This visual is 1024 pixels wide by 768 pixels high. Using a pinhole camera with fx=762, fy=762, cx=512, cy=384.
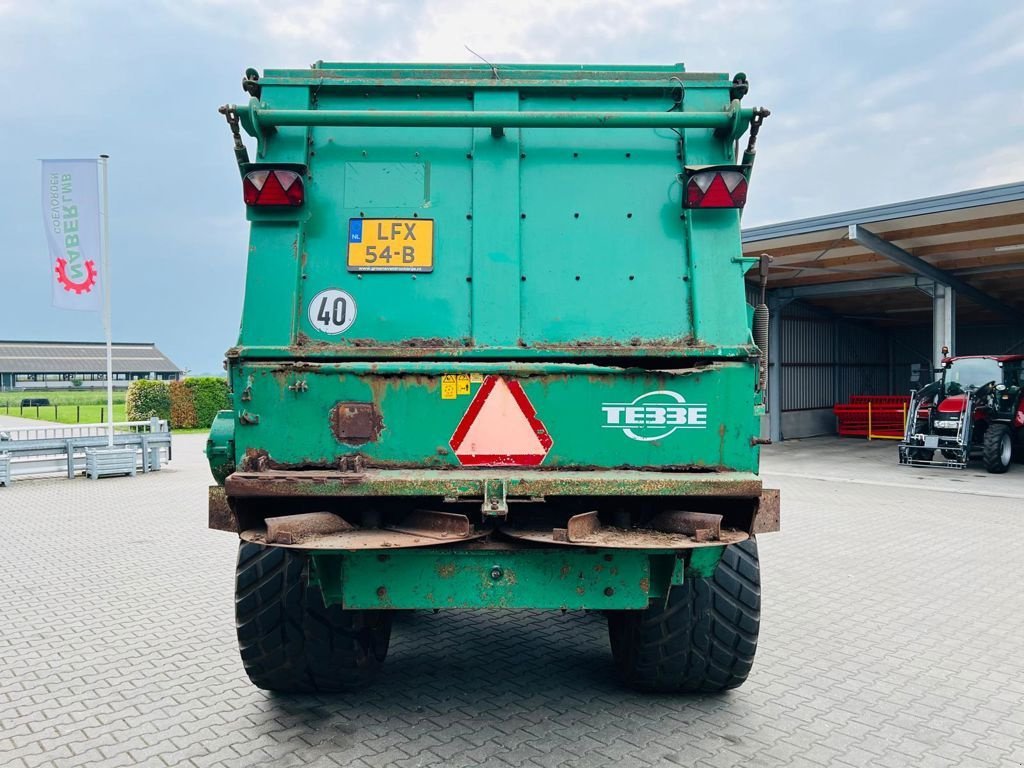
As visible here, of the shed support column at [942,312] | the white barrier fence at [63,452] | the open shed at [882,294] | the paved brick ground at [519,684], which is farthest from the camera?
the shed support column at [942,312]

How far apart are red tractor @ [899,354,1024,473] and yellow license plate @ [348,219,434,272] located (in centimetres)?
1523

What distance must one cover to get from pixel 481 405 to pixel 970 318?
29.0 metres

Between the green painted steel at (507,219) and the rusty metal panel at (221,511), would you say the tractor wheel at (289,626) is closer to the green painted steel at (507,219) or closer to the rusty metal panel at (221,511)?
the rusty metal panel at (221,511)

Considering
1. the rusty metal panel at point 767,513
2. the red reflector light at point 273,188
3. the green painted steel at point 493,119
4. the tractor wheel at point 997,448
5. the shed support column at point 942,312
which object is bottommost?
the tractor wheel at point 997,448

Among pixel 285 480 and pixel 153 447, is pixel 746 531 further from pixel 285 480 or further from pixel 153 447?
pixel 153 447

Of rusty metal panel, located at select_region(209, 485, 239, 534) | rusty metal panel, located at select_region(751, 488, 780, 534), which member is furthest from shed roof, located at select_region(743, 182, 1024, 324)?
rusty metal panel, located at select_region(209, 485, 239, 534)

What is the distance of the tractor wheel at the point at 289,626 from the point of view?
391 cm

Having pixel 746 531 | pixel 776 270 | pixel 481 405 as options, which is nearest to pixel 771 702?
pixel 746 531

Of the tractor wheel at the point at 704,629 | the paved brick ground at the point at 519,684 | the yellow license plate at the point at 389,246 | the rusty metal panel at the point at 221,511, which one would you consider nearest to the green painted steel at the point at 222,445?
the rusty metal panel at the point at 221,511

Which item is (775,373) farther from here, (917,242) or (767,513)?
(767,513)

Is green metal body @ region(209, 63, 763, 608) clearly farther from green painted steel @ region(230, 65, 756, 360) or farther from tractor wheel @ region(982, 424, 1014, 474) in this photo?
tractor wheel @ region(982, 424, 1014, 474)

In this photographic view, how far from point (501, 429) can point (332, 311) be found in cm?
98

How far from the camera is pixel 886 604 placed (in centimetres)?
619

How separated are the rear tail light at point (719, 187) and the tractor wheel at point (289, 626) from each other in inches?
102
